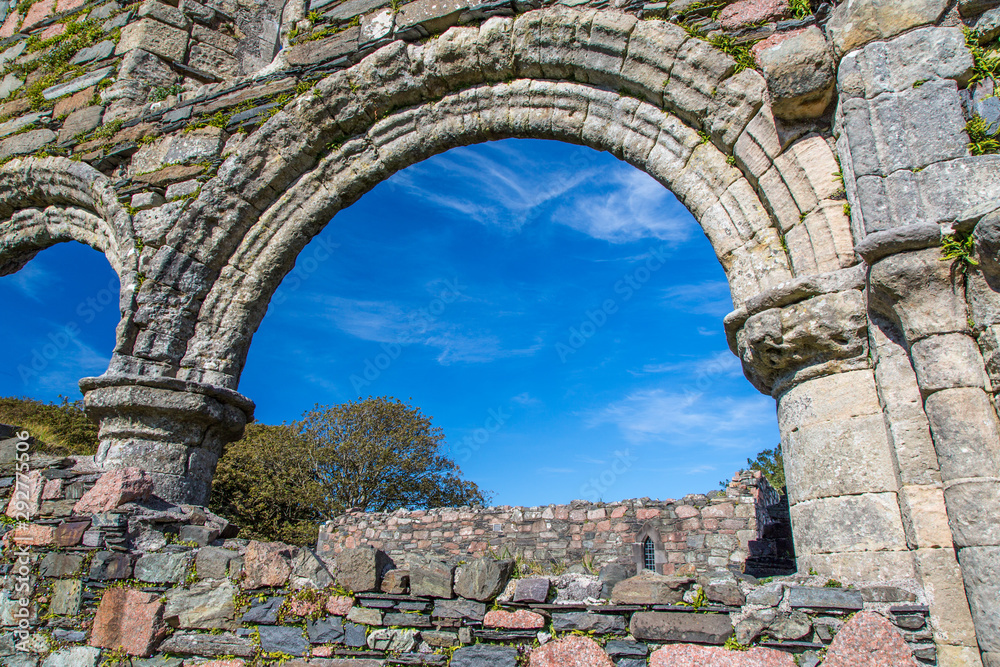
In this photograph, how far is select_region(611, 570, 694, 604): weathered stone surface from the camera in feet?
9.29

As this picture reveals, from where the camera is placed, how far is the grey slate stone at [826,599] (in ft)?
8.51

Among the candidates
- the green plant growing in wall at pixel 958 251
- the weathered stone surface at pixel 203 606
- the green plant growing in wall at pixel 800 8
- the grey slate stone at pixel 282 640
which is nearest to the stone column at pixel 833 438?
the green plant growing in wall at pixel 958 251

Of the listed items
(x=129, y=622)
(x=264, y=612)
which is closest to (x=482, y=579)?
(x=264, y=612)

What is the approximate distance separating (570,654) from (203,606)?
2145 millimetres

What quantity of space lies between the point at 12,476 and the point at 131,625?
63.3 inches

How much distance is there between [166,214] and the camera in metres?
5.20

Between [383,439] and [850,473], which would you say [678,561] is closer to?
[850,473]

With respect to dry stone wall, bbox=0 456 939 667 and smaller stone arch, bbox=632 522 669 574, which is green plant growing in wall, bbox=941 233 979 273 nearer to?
dry stone wall, bbox=0 456 939 667

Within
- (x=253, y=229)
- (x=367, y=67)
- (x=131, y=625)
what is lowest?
(x=131, y=625)

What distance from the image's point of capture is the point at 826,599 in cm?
262

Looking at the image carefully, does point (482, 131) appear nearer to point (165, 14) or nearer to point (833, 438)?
point (833, 438)

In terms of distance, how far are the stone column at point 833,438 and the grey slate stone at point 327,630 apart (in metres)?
2.34

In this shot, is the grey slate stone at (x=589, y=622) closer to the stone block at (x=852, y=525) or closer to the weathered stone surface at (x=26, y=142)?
the stone block at (x=852, y=525)

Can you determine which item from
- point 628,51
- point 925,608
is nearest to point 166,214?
point 628,51
